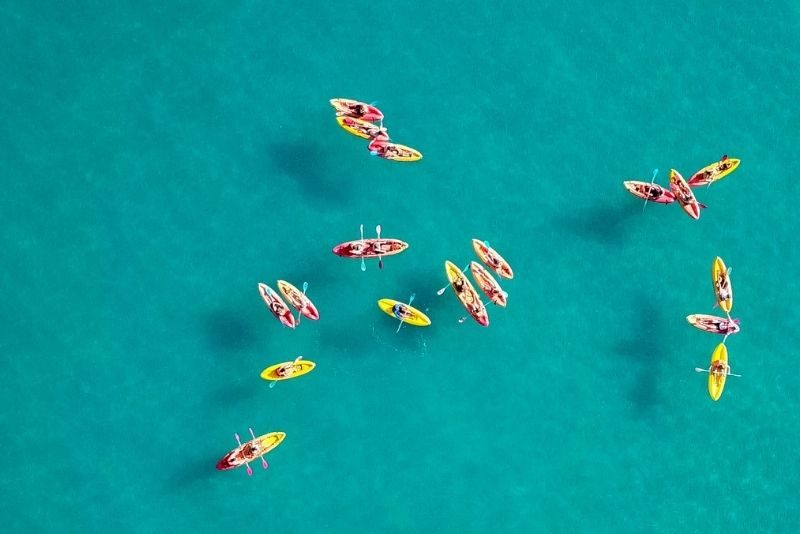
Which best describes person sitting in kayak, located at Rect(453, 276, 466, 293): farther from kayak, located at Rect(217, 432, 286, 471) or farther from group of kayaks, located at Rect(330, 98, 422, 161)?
kayak, located at Rect(217, 432, 286, 471)

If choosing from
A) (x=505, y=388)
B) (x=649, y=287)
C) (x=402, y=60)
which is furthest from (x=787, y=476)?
(x=402, y=60)

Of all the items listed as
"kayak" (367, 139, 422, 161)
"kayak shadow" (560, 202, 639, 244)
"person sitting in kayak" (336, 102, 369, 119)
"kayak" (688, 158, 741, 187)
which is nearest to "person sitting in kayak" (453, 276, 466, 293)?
"kayak shadow" (560, 202, 639, 244)

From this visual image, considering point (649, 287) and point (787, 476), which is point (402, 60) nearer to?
point (649, 287)

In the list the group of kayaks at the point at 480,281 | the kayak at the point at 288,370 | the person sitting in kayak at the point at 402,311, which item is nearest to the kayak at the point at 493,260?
the group of kayaks at the point at 480,281

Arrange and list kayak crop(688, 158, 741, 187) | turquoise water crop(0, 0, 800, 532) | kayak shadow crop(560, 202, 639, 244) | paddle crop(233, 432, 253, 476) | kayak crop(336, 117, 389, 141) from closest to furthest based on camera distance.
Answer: paddle crop(233, 432, 253, 476) < kayak crop(336, 117, 389, 141) < turquoise water crop(0, 0, 800, 532) < kayak crop(688, 158, 741, 187) < kayak shadow crop(560, 202, 639, 244)

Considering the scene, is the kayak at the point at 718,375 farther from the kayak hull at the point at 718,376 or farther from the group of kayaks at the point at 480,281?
the group of kayaks at the point at 480,281
